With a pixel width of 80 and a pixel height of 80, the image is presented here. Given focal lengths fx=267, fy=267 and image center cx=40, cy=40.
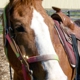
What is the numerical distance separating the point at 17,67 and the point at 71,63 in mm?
616

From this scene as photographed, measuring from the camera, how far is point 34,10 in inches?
109

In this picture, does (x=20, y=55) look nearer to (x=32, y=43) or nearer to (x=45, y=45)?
(x=32, y=43)

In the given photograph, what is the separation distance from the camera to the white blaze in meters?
2.52

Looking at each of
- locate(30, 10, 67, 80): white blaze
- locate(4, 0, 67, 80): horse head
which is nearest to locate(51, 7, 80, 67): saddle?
locate(4, 0, 67, 80): horse head

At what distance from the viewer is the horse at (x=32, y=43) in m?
2.57

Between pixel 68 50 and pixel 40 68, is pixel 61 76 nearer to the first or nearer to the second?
pixel 40 68

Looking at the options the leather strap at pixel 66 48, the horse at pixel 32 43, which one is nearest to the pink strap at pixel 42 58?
the horse at pixel 32 43

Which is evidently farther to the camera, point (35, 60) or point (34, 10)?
point (34, 10)

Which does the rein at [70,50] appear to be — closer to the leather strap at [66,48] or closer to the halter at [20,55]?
the leather strap at [66,48]

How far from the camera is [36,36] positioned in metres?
2.62

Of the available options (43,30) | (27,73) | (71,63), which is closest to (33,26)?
(43,30)

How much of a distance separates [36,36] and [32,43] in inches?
3.2

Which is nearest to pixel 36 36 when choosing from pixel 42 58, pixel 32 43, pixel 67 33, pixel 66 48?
pixel 32 43

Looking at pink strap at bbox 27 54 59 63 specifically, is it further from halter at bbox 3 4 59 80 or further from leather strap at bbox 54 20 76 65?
leather strap at bbox 54 20 76 65
